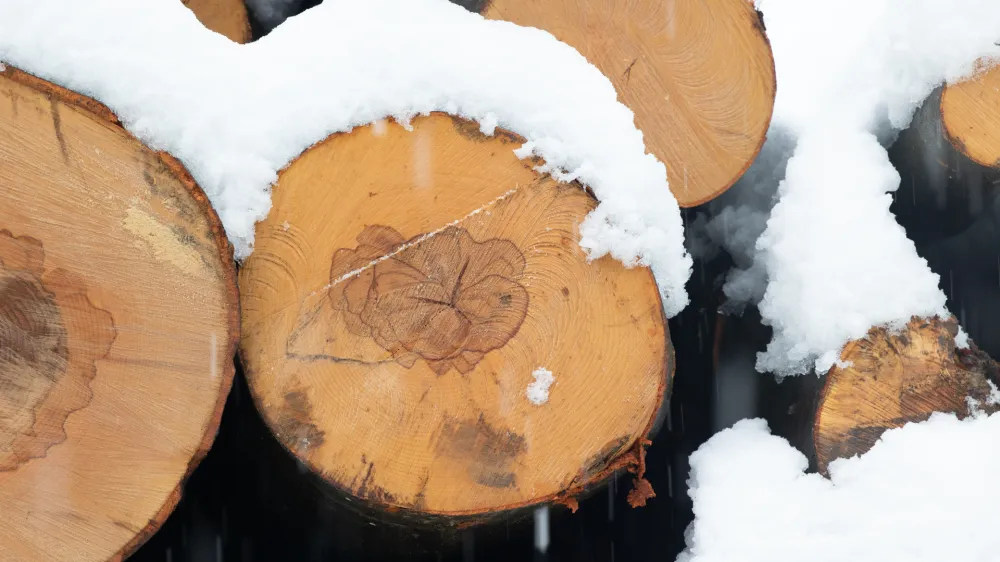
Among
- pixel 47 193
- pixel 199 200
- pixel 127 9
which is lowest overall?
pixel 199 200

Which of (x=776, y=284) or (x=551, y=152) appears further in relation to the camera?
(x=776, y=284)

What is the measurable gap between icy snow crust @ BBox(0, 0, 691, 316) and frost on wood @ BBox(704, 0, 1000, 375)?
1.65 ft

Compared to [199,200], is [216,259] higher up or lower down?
lower down

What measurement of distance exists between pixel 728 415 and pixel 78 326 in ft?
6.23

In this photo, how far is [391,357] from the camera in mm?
1291

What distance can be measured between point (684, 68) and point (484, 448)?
1171 mm

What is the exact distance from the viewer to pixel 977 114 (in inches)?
70.6

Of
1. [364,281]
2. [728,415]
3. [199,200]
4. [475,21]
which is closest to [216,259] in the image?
[199,200]

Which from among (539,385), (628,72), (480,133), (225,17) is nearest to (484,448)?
(539,385)

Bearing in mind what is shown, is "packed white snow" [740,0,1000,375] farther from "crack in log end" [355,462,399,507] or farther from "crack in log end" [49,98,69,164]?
"crack in log end" [49,98,69,164]

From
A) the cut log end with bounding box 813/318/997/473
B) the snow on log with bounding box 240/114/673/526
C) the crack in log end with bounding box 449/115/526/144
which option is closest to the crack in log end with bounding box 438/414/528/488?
the snow on log with bounding box 240/114/673/526

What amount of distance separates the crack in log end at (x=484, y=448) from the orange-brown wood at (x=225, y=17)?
4.89ft

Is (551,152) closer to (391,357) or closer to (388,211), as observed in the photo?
(388,211)

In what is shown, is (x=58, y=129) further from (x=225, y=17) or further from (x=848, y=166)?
(x=848, y=166)
